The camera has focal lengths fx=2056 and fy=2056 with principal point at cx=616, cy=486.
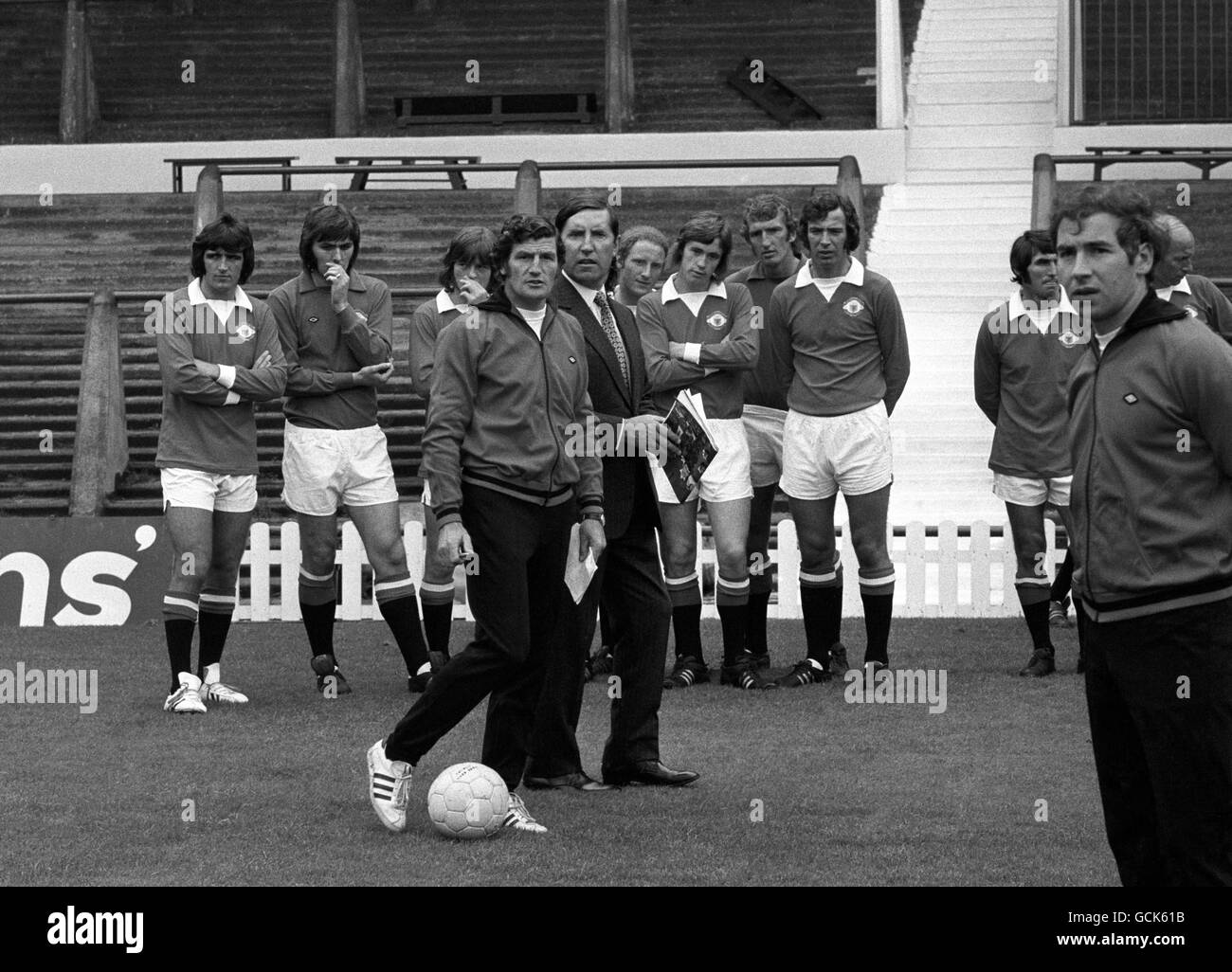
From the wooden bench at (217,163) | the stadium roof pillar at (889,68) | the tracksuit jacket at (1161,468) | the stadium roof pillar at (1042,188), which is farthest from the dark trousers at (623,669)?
the stadium roof pillar at (889,68)

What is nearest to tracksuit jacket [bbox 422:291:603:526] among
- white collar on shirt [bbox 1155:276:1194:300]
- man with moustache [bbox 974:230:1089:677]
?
white collar on shirt [bbox 1155:276:1194:300]

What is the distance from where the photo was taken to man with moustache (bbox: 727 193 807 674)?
10773 mm

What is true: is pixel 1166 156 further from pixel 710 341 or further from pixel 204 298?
pixel 204 298

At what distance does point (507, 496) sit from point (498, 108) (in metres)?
19.5

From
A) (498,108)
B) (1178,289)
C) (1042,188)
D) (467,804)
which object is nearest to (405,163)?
(498,108)

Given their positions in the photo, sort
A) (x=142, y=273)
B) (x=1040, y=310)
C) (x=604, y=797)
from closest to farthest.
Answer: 1. (x=604, y=797)
2. (x=1040, y=310)
3. (x=142, y=273)

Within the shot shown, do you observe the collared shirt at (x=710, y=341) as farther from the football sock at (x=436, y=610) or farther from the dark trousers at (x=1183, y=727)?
the dark trousers at (x=1183, y=727)

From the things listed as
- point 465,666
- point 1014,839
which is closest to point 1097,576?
point 1014,839

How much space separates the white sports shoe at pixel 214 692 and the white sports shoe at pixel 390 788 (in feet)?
9.77

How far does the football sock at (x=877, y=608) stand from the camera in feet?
33.8

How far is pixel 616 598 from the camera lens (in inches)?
306

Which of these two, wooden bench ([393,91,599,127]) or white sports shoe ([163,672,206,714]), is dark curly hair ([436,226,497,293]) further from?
wooden bench ([393,91,599,127])

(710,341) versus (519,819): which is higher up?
(710,341)

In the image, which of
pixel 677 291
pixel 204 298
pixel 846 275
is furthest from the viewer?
pixel 677 291
